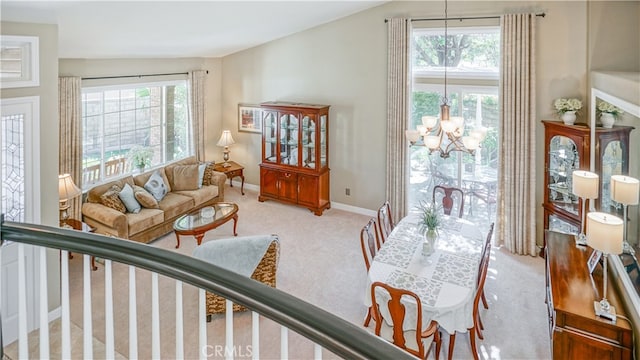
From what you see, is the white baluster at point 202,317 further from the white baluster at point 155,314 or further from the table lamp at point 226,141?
the table lamp at point 226,141

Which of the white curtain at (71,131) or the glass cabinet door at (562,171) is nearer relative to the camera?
the glass cabinet door at (562,171)

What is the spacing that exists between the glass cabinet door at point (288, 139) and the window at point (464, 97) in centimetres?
206

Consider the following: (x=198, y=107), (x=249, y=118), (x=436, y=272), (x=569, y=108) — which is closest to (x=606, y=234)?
(x=436, y=272)

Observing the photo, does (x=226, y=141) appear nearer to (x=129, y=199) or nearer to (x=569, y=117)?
(x=129, y=199)

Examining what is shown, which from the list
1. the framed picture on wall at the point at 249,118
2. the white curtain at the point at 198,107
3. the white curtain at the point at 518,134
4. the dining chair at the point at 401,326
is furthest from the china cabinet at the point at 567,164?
the white curtain at the point at 198,107

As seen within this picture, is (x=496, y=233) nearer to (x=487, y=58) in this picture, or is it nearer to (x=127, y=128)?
(x=487, y=58)

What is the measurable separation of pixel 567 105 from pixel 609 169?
155 centimetres

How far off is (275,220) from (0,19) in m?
4.60

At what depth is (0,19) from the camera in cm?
355

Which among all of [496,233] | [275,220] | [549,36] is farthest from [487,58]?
[275,220]

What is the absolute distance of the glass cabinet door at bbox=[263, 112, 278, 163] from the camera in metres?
7.80

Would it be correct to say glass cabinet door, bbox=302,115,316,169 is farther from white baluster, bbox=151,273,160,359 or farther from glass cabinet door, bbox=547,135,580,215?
white baluster, bbox=151,273,160,359

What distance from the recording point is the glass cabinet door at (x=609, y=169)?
150 inches

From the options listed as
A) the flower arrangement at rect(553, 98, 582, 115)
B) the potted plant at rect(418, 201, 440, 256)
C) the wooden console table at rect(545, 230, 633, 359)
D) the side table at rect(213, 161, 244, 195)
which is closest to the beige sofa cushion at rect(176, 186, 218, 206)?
Result: the side table at rect(213, 161, 244, 195)
